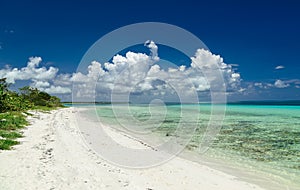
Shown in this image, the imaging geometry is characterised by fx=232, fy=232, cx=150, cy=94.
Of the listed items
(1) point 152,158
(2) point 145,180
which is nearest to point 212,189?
(2) point 145,180

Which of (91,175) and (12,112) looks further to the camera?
(12,112)

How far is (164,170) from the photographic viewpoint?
345 inches

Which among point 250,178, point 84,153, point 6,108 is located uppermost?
point 6,108

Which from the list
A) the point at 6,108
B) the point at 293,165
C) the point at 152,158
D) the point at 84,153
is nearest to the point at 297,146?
the point at 293,165

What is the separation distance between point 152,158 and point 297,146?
391 inches

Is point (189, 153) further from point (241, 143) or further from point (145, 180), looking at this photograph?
point (145, 180)

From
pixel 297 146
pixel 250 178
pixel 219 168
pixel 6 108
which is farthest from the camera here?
pixel 6 108

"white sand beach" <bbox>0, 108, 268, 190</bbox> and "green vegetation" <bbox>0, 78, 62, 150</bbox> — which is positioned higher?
"green vegetation" <bbox>0, 78, 62, 150</bbox>

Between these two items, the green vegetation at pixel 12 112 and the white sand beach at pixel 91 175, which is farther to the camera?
the green vegetation at pixel 12 112

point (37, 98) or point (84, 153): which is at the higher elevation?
point (37, 98)

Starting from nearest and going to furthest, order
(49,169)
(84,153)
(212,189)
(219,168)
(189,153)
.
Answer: (212,189) < (49,169) < (219,168) < (84,153) < (189,153)

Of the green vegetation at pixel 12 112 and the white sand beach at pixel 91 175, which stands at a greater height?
the green vegetation at pixel 12 112

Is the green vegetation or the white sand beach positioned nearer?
the white sand beach

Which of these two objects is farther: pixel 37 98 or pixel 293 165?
pixel 37 98
